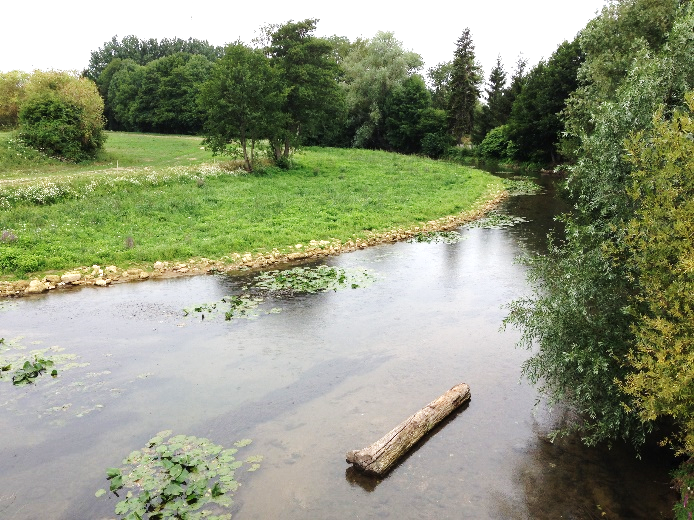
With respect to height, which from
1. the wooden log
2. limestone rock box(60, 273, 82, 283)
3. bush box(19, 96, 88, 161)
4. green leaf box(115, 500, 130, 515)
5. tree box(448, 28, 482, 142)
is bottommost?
green leaf box(115, 500, 130, 515)

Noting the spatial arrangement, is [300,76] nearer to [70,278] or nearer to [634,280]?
[70,278]

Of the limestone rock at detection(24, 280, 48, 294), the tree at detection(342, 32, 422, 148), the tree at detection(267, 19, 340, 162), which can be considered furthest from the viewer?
the tree at detection(342, 32, 422, 148)

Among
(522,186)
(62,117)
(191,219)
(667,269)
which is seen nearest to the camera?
(667,269)

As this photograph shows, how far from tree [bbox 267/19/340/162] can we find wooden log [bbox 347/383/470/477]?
3302 centimetres

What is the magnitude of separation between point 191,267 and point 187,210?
23.1ft

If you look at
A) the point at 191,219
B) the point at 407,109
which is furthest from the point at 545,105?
the point at 191,219

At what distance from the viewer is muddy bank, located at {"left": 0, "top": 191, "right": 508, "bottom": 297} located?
19047 mm

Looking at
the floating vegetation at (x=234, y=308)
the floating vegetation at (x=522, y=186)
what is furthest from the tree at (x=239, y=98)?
the floating vegetation at (x=234, y=308)

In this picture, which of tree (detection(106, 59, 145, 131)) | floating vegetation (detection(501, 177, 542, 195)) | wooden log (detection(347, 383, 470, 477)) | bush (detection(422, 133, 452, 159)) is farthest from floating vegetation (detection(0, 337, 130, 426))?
tree (detection(106, 59, 145, 131))

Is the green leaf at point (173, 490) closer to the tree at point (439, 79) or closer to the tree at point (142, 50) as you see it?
the tree at point (439, 79)

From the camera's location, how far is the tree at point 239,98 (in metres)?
35.6

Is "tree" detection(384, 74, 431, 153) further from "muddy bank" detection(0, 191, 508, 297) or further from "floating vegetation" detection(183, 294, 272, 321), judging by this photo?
"floating vegetation" detection(183, 294, 272, 321)

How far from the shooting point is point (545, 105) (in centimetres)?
5612

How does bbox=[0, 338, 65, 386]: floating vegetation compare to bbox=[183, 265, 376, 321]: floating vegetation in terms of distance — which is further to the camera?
bbox=[183, 265, 376, 321]: floating vegetation
